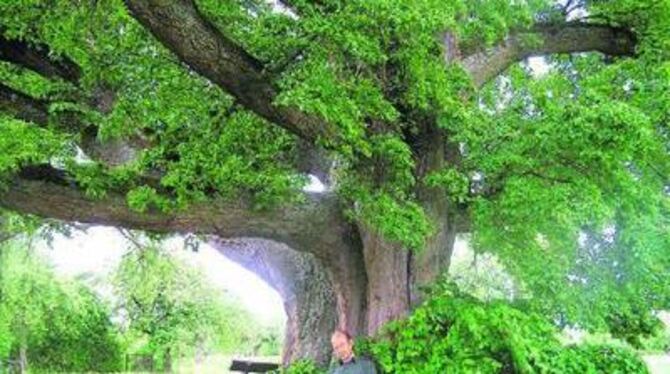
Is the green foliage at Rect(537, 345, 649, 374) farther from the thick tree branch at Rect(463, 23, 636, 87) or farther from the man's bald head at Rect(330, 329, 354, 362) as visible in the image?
the thick tree branch at Rect(463, 23, 636, 87)

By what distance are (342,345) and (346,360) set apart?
0.54 ft

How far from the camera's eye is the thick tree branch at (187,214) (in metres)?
6.84

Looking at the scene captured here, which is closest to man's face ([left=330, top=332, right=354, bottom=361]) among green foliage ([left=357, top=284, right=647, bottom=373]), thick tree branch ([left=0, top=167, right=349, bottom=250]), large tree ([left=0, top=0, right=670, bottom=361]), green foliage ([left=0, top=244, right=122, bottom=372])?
green foliage ([left=357, top=284, right=647, bottom=373])

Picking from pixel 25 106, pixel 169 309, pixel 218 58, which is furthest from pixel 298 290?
pixel 169 309

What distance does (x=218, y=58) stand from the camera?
600cm

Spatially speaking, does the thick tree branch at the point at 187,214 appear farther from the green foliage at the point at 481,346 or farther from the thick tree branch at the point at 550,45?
the thick tree branch at the point at 550,45

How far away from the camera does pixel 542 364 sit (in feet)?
22.1

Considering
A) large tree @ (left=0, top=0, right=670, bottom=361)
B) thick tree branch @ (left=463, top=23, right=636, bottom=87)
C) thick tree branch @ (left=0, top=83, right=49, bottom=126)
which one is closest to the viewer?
large tree @ (left=0, top=0, right=670, bottom=361)

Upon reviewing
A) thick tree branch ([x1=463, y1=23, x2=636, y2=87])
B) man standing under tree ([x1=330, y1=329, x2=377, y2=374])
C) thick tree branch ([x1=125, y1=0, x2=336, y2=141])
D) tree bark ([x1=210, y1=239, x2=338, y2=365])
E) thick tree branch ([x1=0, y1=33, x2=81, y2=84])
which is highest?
thick tree branch ([x1=463, y1=23, x2=636, y2=87])

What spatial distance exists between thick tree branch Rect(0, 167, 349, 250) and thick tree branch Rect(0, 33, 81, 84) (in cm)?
132

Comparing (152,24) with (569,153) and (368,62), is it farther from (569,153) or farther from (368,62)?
(569,153)

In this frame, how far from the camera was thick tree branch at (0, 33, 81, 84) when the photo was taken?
24.5 feet

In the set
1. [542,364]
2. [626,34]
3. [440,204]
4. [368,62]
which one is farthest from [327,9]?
[626,34]

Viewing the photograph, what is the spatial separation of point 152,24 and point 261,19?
4.19 ft
